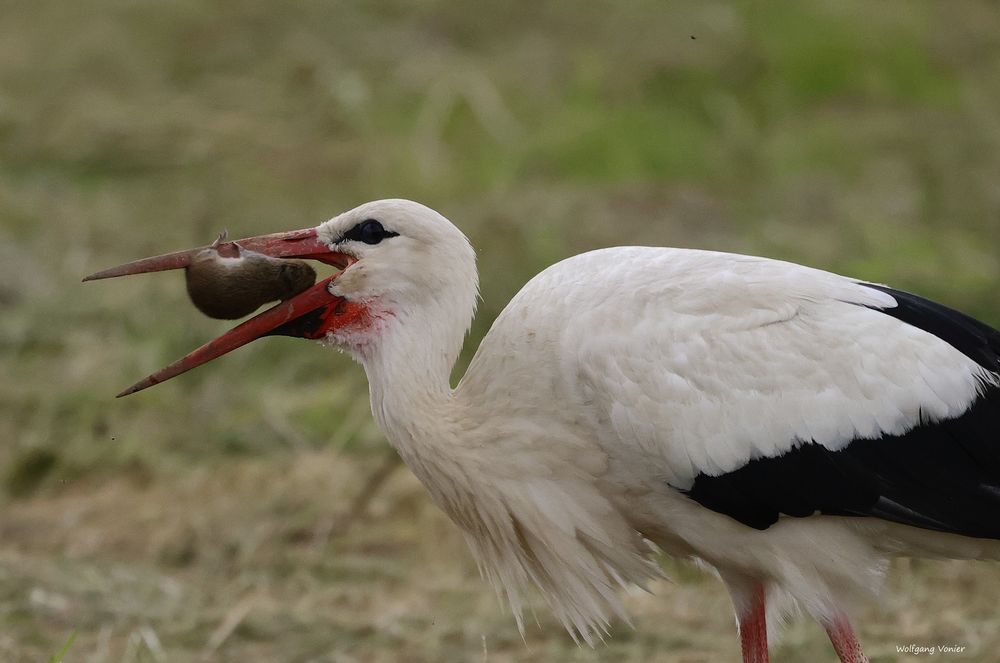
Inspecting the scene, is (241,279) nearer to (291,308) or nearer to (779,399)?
(291,308)

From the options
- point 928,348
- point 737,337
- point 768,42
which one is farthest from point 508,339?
point 768,42

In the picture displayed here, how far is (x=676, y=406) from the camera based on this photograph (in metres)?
3.62

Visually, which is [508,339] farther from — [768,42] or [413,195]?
[768,42]

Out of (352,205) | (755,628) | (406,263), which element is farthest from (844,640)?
(352,205)

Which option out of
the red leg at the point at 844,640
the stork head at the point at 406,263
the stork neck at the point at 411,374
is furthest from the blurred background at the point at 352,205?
the stork head at the point at 406,263

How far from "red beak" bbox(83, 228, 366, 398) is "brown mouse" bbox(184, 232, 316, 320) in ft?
0.07

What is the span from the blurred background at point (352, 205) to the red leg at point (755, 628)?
12.5 inches

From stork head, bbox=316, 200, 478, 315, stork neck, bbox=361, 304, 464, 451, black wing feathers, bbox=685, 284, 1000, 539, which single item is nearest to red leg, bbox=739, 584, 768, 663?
black wing feathers, bbox=685, 284, 1000, 539

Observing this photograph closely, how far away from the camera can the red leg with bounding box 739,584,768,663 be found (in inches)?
155

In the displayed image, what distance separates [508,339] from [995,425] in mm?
1206

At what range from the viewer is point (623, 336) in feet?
12.0

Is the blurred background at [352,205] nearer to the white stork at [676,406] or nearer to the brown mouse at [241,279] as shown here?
the white stork at [676,406]

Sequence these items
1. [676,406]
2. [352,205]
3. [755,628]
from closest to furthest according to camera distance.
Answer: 1. [676,406]
2. [755,628]
3. [352,205]

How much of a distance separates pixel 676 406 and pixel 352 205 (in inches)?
212
